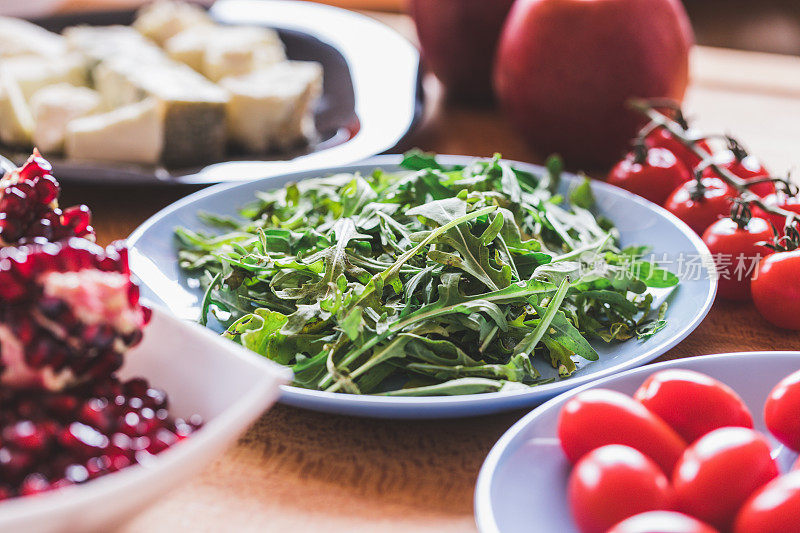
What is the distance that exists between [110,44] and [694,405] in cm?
153

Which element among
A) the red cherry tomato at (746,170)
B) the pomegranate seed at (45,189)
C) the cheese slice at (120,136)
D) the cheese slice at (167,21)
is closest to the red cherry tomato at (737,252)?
the red cherry tomato at (746,170)

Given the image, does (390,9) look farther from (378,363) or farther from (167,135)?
(378,363)

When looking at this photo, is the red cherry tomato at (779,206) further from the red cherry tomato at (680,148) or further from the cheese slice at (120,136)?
the cheese slice at (120,136)

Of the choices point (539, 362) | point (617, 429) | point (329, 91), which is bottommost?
point (329, 91)

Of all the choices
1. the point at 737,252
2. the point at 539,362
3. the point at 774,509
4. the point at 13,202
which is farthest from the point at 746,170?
the point at 13,202

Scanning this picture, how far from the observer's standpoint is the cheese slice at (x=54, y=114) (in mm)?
1394

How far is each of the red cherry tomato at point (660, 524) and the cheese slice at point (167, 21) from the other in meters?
1.78

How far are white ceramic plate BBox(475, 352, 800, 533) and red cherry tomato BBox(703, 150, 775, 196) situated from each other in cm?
55

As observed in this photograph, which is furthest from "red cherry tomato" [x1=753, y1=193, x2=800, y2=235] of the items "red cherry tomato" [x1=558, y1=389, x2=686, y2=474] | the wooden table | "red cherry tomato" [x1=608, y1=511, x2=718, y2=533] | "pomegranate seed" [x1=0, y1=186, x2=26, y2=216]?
"pomegranate seed" [x1=0, y1=186, x2=26, y2=216]

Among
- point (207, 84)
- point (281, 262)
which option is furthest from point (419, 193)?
point (207, 84)

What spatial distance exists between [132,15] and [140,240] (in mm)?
1322

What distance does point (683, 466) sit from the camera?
567 millimetres

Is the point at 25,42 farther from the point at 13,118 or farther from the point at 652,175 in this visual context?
the point at 652,175

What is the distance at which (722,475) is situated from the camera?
0.54m
